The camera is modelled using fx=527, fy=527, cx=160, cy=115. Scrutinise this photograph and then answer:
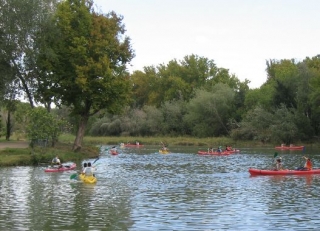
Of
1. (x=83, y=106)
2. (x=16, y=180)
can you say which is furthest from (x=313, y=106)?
(x=16, y=180)

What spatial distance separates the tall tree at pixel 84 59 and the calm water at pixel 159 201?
50.0ft

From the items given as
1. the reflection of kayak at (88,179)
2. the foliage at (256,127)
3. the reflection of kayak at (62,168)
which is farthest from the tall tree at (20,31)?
the foliage at (256,127)

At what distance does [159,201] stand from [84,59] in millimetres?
30362

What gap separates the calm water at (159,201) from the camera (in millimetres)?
19797

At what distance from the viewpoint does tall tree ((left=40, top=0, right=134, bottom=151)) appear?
5241cm

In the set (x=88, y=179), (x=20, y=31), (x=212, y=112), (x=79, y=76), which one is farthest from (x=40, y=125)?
(x=212, y=112)

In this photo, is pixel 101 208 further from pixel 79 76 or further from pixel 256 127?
pixel 256 127

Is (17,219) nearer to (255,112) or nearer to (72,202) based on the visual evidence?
(72,202)

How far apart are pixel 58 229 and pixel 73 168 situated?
76.6 feet

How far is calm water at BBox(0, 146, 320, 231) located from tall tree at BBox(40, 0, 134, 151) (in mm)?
15243

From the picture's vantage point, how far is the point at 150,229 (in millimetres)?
18688

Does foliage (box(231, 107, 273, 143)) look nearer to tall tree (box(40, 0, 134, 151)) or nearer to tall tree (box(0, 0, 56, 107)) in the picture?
tall tree (box(40, 0, 134, 151))

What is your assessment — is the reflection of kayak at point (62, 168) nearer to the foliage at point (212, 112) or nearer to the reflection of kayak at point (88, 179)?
the reflection of kayak at point (88, 179)

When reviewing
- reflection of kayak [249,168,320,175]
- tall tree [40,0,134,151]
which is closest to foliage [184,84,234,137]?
tall tree [40,0,134,151]
